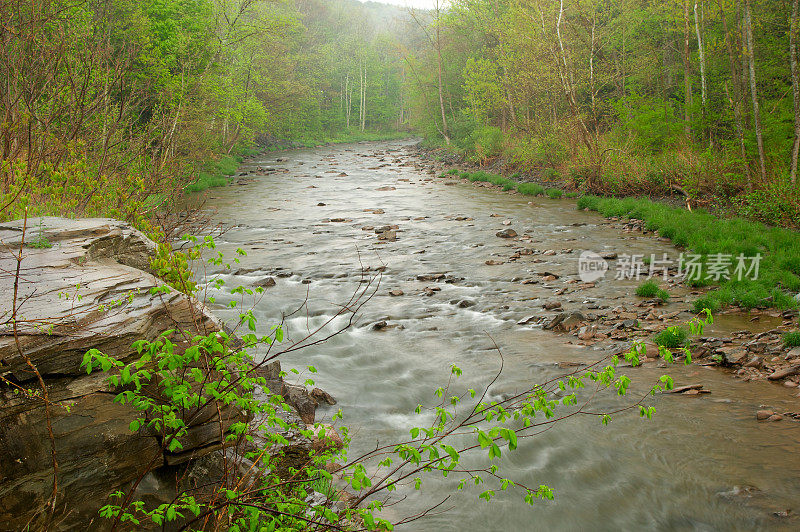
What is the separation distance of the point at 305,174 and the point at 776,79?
22615 mm

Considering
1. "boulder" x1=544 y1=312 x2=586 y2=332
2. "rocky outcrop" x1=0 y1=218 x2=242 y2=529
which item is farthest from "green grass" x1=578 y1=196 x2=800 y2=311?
"rocky outcrop" x1=0 y1=218 x2=242 y2=529

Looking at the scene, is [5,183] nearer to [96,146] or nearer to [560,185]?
[96,146]

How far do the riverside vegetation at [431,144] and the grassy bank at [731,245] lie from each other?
56 millimetres

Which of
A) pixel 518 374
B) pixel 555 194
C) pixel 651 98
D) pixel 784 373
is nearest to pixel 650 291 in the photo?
pixel 784 373

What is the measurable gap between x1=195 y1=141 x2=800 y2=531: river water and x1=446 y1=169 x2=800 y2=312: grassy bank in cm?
65

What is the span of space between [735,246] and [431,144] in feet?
118

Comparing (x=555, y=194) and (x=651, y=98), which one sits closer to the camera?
(x=555, y=194)

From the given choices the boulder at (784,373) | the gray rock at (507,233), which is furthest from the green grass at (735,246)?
the gray rock at (507,233)

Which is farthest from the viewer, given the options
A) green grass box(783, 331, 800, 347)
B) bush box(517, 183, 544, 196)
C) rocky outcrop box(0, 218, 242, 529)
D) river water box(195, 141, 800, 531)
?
bush box(517, 183, 544, 196)

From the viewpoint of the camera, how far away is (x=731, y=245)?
36.8ft

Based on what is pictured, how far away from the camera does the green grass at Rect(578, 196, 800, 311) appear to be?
882cm

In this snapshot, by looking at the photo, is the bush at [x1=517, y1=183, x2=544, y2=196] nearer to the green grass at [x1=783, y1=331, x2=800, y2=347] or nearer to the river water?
the river water

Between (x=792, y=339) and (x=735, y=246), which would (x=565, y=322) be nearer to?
(x=792, y=339)

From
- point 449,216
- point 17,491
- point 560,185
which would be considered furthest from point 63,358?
point 560,185
